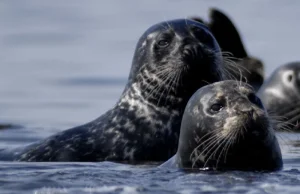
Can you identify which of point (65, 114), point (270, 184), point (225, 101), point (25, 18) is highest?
point (25, 18)

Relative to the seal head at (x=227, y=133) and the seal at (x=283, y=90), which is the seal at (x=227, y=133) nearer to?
the seal head at (x=227, y=133)

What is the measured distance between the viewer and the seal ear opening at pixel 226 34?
2350cm

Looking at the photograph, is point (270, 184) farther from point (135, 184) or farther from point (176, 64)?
point (176, 64)

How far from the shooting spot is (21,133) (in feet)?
68.2

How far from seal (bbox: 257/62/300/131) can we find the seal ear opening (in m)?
1.26

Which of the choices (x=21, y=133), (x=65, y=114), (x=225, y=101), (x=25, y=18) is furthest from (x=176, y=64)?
(x=25, y=18)

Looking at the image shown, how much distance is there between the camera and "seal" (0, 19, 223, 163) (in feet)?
48.9

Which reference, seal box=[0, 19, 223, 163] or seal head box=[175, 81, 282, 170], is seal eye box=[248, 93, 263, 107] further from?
seal box=[0, 19, 223, 163]

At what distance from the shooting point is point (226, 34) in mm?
23641

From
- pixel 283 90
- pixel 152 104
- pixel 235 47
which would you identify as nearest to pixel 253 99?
pixel 152 104

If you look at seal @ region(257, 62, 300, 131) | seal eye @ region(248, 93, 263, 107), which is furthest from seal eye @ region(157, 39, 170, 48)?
seal @ region(257, 62, 300, 131)

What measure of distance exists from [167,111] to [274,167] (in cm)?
254

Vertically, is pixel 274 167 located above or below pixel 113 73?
below

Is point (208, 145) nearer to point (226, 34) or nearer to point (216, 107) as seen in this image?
point (216, 107)
